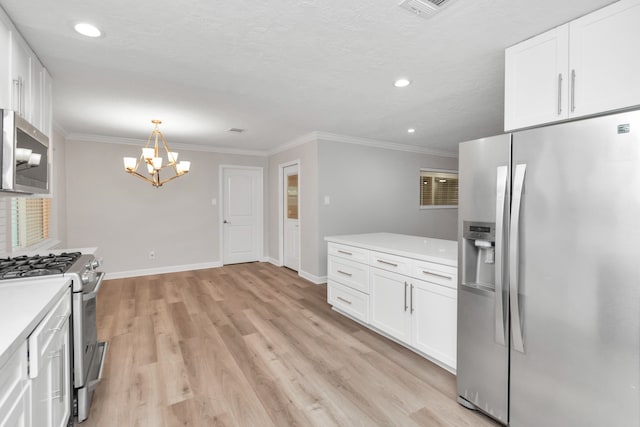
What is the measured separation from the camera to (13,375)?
96 cm

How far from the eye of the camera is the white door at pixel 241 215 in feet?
19.4

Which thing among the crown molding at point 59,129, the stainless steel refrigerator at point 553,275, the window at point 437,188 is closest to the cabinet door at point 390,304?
the stainless steel refrigerator at point 553,275

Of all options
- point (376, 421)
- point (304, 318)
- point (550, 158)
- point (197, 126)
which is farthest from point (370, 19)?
point (197, 126)

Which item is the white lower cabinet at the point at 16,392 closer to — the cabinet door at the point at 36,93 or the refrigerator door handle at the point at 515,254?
the cabinet door at the point at 36,93

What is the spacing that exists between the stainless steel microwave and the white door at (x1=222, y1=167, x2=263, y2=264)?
155 inches

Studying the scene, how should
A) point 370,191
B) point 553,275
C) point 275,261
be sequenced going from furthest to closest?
point 275,261, point 370,191, point 553,275

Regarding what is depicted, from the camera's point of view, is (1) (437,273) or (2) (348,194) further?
(2) (348,194)

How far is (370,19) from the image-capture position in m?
1.78

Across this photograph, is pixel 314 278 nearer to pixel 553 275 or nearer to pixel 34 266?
pixel 34 266

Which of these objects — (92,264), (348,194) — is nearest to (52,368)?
(92,264)

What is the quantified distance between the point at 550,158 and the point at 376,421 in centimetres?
171

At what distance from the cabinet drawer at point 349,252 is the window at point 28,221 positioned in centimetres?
299

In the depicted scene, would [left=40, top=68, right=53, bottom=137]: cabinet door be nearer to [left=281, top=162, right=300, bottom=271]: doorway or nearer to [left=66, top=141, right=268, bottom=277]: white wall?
[left=66, top=141, right=268, bottom=277]: white wall

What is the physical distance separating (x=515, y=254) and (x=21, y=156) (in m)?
2.67
